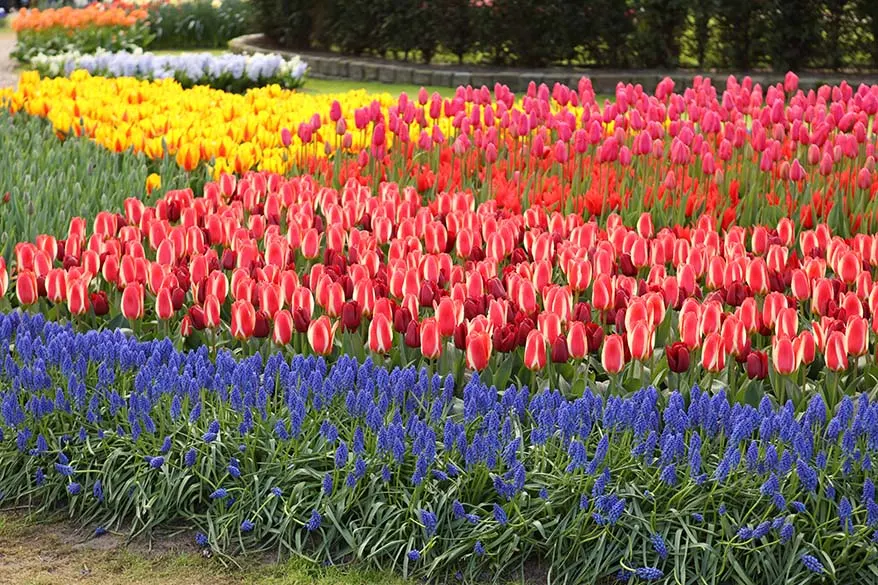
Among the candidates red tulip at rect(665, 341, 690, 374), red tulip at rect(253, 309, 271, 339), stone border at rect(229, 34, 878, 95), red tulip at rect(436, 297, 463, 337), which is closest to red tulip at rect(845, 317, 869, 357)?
red tulip at rect(665, 341, 690, 374)

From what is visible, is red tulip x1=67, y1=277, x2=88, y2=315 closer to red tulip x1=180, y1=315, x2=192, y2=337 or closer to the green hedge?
red tulip x1=180, y1=315, x2=192, y2=337

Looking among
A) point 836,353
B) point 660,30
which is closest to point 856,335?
point 836,353

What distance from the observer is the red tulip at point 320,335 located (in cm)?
433

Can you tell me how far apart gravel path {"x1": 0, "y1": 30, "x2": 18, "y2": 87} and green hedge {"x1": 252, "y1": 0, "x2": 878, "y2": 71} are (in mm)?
4141

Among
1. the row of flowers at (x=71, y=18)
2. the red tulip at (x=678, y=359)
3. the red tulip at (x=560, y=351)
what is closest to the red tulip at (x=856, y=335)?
the red tulip at (x=678, y=359)

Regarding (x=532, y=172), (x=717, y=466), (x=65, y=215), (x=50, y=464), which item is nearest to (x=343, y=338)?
(x=50, y=464)

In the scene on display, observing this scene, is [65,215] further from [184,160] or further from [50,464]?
[50,464]

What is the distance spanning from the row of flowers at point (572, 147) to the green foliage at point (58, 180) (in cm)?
24

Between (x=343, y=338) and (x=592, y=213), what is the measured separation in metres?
2.17

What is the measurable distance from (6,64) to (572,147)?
38.5ft

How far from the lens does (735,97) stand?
8.42m

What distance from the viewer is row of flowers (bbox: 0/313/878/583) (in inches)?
142

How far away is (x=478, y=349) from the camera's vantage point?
4.13 meters

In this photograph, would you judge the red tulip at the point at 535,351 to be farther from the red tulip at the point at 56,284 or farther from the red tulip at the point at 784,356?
the red tulip at the point at 56,284
